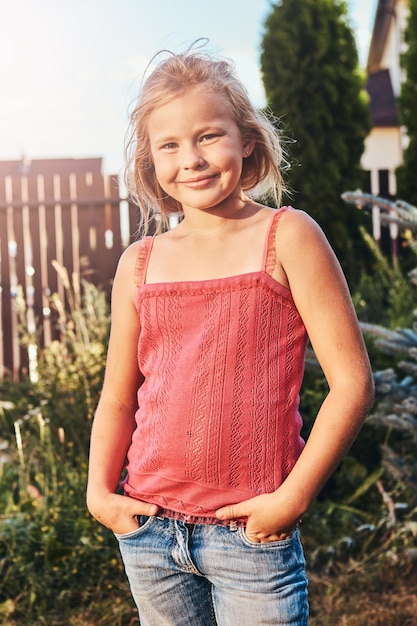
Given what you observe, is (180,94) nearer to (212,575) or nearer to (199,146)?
(199,146)

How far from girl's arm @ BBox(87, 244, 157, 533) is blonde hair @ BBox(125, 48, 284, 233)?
0.18m

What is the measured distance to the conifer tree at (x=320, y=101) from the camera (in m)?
7.61

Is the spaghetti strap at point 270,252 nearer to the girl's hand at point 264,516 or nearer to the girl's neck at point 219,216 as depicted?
the girl's neck at point 219,216

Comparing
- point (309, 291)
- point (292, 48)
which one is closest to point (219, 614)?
point (309, 291)

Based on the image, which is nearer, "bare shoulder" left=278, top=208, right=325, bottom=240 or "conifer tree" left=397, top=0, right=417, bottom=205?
"bare shoulder" left=278, top=208, right=325, bottom=240

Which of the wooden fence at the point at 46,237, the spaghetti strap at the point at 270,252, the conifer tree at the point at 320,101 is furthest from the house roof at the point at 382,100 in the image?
the spaghetti strap at the point at 270,252

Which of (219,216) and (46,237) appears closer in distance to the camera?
(219,216)

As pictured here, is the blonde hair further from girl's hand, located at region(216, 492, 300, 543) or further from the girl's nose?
girl's hand, located at region(216, 492, 300, 543)

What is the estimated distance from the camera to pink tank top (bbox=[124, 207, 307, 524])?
1.53 meters

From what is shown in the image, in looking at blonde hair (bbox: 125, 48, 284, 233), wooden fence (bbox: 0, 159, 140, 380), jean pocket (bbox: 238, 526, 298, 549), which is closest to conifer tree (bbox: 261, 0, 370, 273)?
wooden fence (bbox: 0, 159, 140, 380)

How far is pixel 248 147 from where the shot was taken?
1706mm

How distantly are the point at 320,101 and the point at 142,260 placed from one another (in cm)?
635

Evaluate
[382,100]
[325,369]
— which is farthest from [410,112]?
[382,100]

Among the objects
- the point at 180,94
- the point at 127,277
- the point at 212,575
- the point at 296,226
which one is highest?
the point at 180,94
